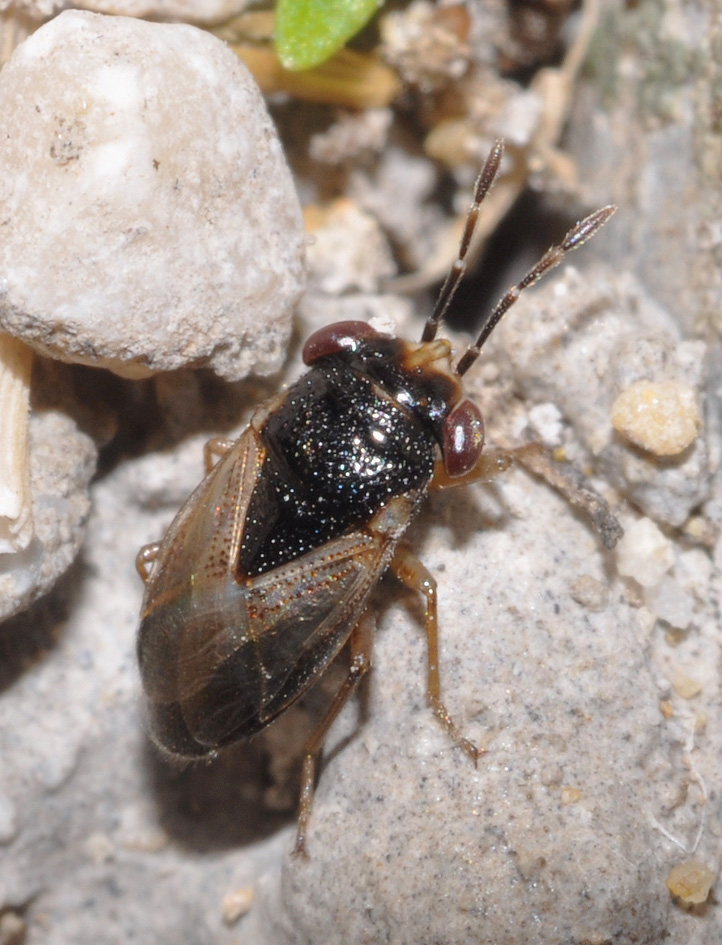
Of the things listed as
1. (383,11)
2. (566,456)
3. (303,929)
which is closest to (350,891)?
(303,929)

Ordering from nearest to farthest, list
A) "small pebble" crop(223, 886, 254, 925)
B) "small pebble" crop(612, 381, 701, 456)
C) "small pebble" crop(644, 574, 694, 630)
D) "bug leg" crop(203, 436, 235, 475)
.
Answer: "small pebble" crop(612, 381, 701, 456)
"small pebble" crop(644, 574, 694, 630)
"bug leg" crop(203, 436, 235, 475)
"small pebble" crop(223, 886, 254, 925)

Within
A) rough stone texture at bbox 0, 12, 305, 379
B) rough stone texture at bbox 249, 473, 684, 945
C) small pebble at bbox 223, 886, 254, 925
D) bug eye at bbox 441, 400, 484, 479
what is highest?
rough stone texture at bbox 0, 12, 305, 379

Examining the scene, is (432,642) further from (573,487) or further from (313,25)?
(313,25)

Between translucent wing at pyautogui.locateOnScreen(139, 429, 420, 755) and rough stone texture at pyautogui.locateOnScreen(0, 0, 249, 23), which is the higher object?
rough stone texture at pyautogui.locateOnScreen(0, 0, 249, 23)

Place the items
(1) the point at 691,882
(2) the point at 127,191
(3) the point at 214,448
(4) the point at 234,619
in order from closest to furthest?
(2) the point at 127,191
(1) the point at 691,882
(4) the point at 234,619
(3) the point at 214,448

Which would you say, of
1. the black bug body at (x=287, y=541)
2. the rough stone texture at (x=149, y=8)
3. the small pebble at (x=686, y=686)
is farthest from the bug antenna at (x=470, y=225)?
the small pebble at (x=686, y=686)

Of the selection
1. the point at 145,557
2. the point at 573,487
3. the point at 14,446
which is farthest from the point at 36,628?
the point at 573,487

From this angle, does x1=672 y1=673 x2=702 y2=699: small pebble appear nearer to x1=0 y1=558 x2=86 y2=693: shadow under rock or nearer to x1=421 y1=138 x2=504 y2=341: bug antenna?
x1=421 y1=138 x2=504 y2=341: bug antenna

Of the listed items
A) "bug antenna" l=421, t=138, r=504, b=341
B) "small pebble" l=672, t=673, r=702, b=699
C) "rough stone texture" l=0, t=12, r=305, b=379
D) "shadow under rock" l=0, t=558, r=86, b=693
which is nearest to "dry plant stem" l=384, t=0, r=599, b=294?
"bug antenna" l=421, t=138, r=504, b=341
